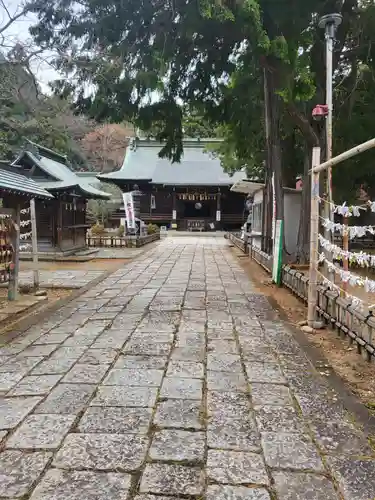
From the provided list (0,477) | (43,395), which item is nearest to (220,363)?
(43,395)

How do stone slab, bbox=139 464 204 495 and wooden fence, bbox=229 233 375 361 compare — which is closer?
stone slab, bbox=139 464 204 495

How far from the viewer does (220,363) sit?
148 inches

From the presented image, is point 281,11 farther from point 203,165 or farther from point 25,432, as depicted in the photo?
point 203,165

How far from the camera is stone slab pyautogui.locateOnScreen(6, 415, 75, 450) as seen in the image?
236cm

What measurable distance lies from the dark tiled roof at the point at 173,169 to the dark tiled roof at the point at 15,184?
68.5 ft

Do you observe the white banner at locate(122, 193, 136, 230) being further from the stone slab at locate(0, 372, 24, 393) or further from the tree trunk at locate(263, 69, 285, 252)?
the stone slab at locate(0, 372, 24, 393)

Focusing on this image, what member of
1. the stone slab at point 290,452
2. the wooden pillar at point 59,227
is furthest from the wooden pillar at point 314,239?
the wooden pillar at point 59,227

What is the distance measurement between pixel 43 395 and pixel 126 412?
0.69 m

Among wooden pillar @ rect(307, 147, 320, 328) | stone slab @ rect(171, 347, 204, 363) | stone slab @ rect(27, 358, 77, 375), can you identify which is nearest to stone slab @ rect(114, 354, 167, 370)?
stone slab @ rect(171, 347, 204, 363)

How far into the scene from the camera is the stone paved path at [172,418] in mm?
2031

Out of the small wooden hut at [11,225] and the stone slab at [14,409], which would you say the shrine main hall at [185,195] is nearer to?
the small wooden hut at [11,225]

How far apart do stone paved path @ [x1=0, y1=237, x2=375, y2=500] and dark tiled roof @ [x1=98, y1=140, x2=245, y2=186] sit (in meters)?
24.4

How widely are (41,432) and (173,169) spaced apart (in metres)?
30.7

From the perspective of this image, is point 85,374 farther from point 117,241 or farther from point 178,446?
point 117,241
